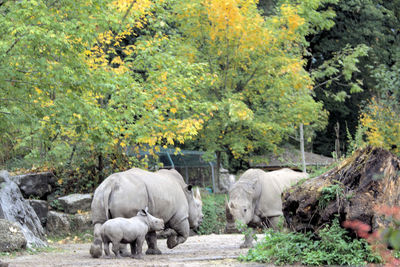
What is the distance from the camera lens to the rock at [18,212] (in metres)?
13.2

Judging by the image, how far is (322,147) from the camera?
37.7 m

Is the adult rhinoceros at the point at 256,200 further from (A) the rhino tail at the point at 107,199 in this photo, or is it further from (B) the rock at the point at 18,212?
(B) the rock at the point at 18,212

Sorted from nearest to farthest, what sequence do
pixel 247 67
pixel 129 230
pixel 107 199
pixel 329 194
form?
pixel 329 194, pixel 129 230, pixel 107 199, pixel 247 67

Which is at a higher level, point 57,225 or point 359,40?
point 359,40

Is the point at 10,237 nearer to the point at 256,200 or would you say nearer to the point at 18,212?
the point at 18,212

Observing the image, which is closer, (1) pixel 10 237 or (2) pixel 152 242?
(1) pixel 10 237

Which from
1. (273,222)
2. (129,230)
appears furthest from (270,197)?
(129,230)

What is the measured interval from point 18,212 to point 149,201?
3.97m

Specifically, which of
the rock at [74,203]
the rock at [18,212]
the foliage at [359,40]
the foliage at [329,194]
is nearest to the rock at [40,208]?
the rock at [74,203]

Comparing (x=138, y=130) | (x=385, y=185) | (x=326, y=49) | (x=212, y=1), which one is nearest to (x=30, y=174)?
(x=138, y=130)

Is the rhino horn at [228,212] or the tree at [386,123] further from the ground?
the tree at [386,123]

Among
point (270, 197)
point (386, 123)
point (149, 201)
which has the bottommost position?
point (270, 197)

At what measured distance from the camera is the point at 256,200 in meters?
14.7

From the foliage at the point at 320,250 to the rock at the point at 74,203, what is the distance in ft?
30.6
